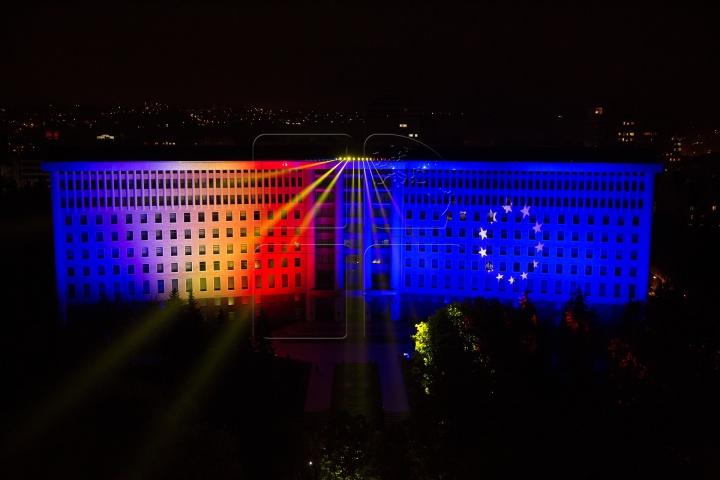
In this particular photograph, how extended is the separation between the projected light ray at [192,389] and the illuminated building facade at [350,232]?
204 inches

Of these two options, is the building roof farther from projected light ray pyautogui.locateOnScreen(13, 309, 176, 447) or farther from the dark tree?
projected light ray pyautogui.locateOnScreen(13, 309, 176, 447)

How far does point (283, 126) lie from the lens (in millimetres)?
52625

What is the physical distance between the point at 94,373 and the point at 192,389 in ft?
14.7

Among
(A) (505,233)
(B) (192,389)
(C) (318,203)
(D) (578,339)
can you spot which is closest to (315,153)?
(C) (318,203)

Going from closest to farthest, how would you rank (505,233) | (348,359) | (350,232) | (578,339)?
(578,339)
(348,359)
(505,233)
(350,232)

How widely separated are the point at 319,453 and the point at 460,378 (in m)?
6.85

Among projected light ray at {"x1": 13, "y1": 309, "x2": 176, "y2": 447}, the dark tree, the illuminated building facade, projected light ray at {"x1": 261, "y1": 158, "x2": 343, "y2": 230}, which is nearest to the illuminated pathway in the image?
the illuminated building facade

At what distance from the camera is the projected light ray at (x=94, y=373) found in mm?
18391

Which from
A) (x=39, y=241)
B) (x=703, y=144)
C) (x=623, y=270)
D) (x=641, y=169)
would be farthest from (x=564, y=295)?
(x=703, y=144)

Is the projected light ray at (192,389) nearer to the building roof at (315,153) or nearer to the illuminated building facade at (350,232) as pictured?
the illuminated building facade at (350,232)

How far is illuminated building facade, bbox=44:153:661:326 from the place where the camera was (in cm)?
4003

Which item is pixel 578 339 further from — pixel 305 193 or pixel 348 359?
pixel 305 193

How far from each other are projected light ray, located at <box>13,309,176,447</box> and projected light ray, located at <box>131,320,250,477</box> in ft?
8.88

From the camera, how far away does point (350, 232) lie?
4203cm
